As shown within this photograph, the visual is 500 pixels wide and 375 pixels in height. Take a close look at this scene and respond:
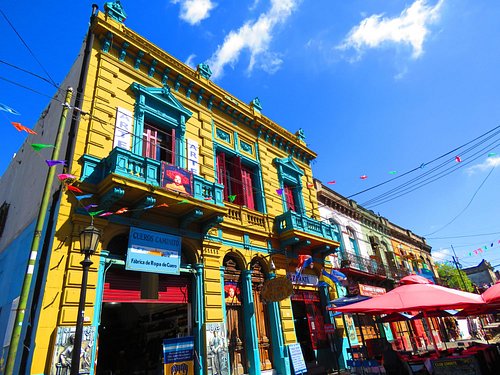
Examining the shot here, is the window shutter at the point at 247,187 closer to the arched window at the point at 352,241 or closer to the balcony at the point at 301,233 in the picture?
the balcony at the point at 301,233

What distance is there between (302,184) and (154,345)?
10439 mm

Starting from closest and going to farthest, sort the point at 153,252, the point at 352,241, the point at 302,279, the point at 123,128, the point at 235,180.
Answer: the point at 153,252
the point at 123,128
the point at 235,180
the point at 302,279
the point at 352,241

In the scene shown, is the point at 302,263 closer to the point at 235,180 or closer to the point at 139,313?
the point at 235,180

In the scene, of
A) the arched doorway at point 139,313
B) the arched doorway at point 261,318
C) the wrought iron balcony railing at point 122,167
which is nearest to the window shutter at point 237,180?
the arched doorway at point 261,318

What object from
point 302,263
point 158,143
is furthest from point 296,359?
point 158,143

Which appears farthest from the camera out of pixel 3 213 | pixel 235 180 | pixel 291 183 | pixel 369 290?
pixel 369 290

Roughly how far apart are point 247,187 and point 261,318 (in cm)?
540

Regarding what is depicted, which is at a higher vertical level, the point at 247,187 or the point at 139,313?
the point at 247,187

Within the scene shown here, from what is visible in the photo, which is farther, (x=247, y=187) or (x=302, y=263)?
(x=247, y=187)

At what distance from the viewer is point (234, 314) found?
35.5 ft

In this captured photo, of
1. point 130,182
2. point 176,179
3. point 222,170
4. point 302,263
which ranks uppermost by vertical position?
point 222,170

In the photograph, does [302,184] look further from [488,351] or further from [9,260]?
[9,260]

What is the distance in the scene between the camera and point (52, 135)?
10938mm

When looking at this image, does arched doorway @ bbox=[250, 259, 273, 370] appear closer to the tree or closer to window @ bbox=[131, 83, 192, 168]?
window @ bbox=[131, 83, 192, 168]
